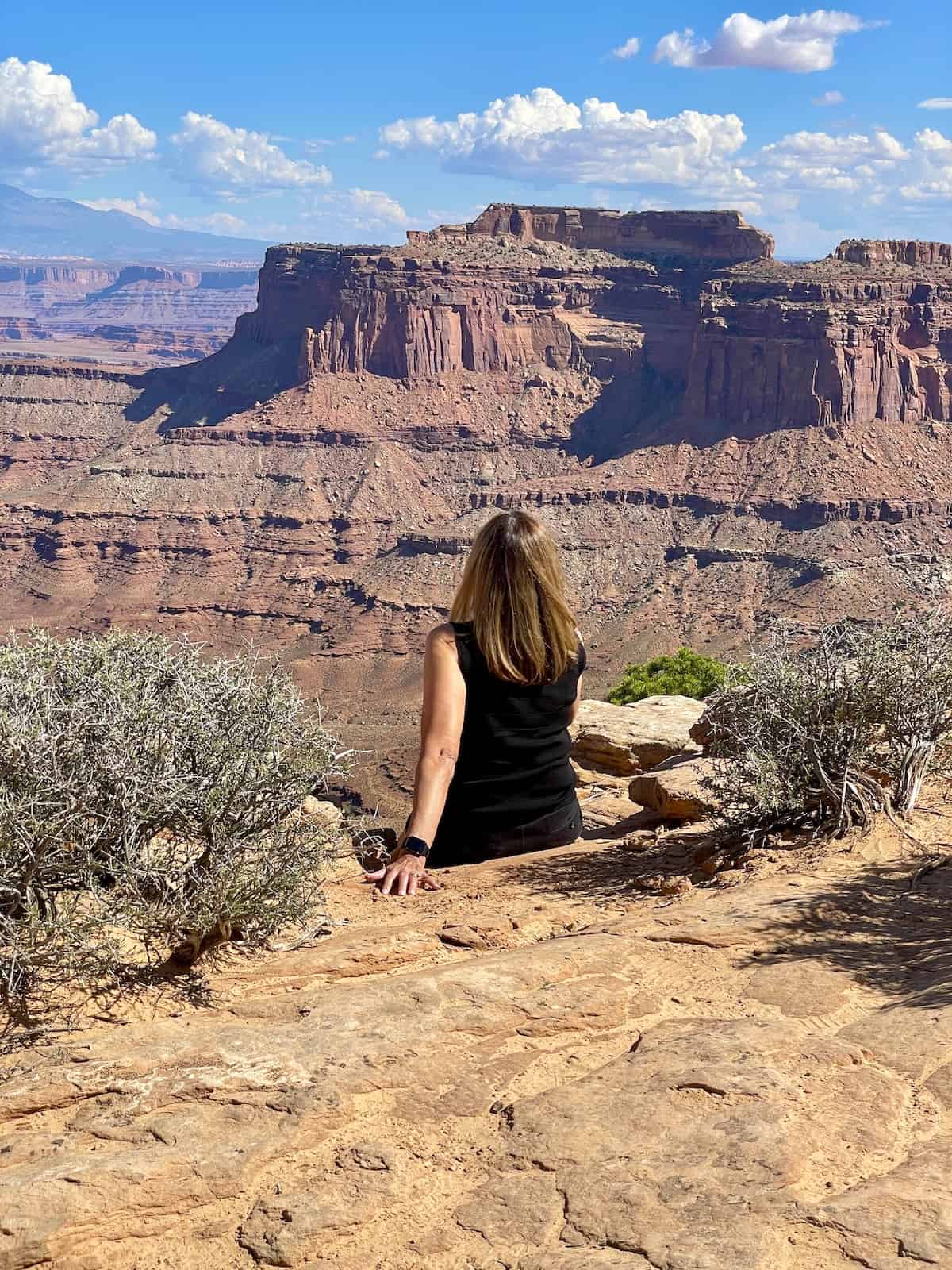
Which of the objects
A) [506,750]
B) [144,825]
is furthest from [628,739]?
[144,825]

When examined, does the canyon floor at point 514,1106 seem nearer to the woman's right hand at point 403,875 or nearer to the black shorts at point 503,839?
the woman's right hand at point 403,875

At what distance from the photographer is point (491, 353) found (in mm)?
106562

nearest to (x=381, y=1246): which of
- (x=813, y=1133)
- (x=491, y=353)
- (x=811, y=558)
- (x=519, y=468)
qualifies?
(x=813, y=1133)

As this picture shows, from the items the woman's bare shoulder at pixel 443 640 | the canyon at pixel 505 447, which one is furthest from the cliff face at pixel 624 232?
the woman's bare shoulder at pixel 443 640

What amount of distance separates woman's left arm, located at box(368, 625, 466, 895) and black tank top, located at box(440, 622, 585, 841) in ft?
0.32

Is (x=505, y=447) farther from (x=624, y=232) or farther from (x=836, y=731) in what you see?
(x=836, y=731)

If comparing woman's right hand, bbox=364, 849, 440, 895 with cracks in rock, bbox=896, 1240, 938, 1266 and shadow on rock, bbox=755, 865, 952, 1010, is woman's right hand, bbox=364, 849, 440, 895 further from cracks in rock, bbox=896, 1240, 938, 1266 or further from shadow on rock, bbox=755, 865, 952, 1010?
cracks in rock, bbox=896, 1240, 938, 1266

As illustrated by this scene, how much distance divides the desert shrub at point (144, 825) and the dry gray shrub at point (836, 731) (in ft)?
9.42

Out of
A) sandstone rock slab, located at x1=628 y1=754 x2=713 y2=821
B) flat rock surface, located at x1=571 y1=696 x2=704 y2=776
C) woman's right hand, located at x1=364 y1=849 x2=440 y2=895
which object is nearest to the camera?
woman's right hand, located at x1=364 y1=849 x2=440 y2=895

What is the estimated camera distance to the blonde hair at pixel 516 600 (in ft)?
19.0

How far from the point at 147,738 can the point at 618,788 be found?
8.57m

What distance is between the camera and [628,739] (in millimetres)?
17109

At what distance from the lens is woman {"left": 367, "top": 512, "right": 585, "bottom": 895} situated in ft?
19.2

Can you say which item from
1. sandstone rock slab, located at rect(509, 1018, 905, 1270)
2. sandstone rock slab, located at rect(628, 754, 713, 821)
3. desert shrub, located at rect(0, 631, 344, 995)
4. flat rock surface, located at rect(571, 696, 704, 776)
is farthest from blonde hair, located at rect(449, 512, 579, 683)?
flat rock surface, located at rect(571, 696, 704, 776)
